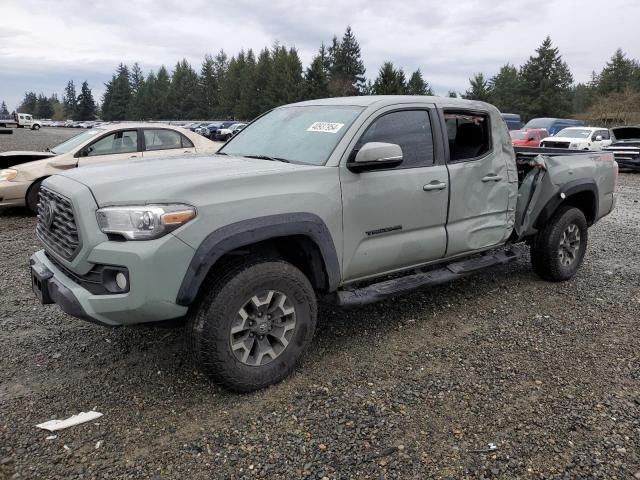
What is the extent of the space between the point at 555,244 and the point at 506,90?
7485cm

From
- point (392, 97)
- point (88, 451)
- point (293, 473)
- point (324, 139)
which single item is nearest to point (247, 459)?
point (293, 473)

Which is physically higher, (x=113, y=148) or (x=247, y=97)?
(x=247, y=97)

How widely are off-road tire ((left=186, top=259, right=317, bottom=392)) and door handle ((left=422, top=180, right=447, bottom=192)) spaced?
4.09 feet

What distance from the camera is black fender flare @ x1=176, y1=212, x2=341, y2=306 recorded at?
9.21 ft

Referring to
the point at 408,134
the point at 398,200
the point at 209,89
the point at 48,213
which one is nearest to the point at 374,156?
the point at 398,200

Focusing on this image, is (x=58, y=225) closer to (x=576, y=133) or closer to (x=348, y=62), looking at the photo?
(x=576, y=133)

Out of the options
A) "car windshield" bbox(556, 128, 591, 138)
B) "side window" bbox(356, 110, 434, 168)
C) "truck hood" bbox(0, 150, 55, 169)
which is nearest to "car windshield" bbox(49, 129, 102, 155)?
"truck hood" bbox(0, 150, 55, 169)

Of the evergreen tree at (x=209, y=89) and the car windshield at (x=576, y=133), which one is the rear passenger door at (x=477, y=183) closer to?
the car windshield at (x=576, y=133)

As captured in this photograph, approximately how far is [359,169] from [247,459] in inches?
75.7

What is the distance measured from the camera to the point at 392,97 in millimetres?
4133

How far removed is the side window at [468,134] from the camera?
445 cm

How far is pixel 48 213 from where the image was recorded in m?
3.29

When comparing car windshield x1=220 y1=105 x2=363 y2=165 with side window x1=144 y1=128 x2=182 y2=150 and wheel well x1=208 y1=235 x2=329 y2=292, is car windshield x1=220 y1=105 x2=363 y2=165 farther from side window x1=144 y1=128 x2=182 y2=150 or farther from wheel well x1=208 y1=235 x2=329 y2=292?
side window x1=144 y1=128 x2=182 y2=150

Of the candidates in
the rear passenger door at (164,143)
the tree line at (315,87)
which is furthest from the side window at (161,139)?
the tree line at (315,87)
